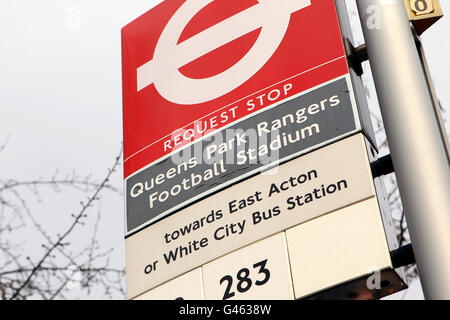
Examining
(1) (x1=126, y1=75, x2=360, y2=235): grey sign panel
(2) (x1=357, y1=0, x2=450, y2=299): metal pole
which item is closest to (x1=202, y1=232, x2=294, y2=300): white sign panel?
(1) (x1=126, y1=75, x2=360, y2=235): grey sign panel

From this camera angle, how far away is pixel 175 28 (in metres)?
6.61

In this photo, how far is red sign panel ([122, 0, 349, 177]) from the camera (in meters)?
5.52

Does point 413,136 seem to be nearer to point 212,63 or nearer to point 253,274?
point 253,274

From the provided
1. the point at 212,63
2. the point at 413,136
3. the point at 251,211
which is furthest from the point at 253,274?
the point at 212,63

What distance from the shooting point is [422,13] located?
436 centimetres

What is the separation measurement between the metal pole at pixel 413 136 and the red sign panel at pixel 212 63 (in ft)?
3.97

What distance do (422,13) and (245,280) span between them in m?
1.87

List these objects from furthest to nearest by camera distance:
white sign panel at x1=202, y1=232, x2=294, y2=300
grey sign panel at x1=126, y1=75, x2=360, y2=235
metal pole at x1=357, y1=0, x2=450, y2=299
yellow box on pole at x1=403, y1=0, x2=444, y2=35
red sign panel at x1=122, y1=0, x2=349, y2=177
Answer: red sign panel at x1=122, y1=0, x2=349, y2=177
grey sign panel at x1=126, y1=75, x2=360, y2=235
white sign panel at x1=202, y1=232, x2=294, y2=300
yellow box on pole at x1=403, y1=0, x2=444, y2=35
metal pole at x1=357, y1=0, x2=450, y2=299

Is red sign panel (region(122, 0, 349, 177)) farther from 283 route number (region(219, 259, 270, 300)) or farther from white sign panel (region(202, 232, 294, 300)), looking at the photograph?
283 route number (region(219, 259, 270, 300))

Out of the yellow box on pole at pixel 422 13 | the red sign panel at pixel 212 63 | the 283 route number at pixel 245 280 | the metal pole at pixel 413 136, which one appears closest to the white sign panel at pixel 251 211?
the 283 route number at pixel 245 280

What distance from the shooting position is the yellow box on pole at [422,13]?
14.2 feet

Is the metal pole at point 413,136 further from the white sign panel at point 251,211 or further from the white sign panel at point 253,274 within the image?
the white sign panel at point 253,274

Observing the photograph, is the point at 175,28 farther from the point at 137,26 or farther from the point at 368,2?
the point at 368,2

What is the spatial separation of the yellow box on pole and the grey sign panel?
79 centimetres
